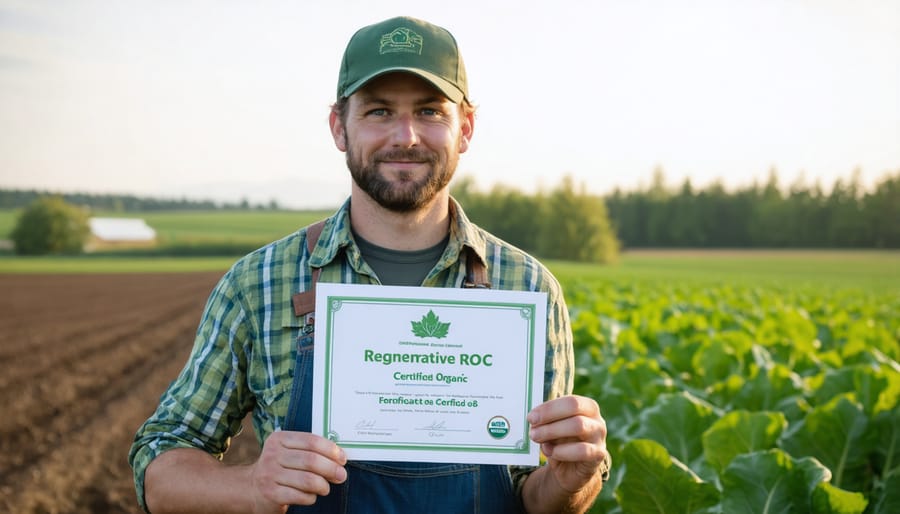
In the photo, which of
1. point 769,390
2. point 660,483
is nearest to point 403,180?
point 660,483

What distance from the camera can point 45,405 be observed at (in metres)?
8.73

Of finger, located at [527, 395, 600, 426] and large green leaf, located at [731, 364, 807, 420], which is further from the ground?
finger, located at [527, 395, 600, 426]

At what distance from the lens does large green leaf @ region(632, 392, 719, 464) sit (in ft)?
9.88

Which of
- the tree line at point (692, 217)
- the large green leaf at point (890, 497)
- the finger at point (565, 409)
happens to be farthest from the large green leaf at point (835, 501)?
the tree line at point (692, 217)

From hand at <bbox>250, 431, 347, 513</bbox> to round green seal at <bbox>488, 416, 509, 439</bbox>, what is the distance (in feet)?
1.27

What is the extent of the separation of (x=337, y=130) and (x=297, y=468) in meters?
0.97

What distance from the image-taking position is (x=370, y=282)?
2.11 meters


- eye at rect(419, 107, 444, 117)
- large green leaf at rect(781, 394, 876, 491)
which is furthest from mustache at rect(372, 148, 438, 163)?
large green leaf at rect(781, 394, 876, 491)

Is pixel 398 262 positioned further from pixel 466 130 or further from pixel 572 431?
pixel 572 431

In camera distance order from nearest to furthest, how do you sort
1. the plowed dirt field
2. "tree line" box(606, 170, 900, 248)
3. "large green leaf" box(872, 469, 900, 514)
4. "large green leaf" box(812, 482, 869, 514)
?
"large green leaf" box(812, 482, 869, 514) → "large green leaf" box(872, 469, 900, 514) → the plowed dirt field → "tree line" box(606, 170, 900, 248)

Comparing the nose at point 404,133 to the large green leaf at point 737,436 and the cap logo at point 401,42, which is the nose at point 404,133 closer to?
the cap logo at point 401,42

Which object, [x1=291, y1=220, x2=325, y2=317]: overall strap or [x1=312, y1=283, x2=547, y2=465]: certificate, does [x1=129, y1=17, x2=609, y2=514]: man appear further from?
[x1=312, y1=283, x2=547, y2=465]: certificate

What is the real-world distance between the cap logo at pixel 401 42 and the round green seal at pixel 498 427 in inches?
38.6

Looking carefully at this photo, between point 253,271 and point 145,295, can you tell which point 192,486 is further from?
point 145,295
